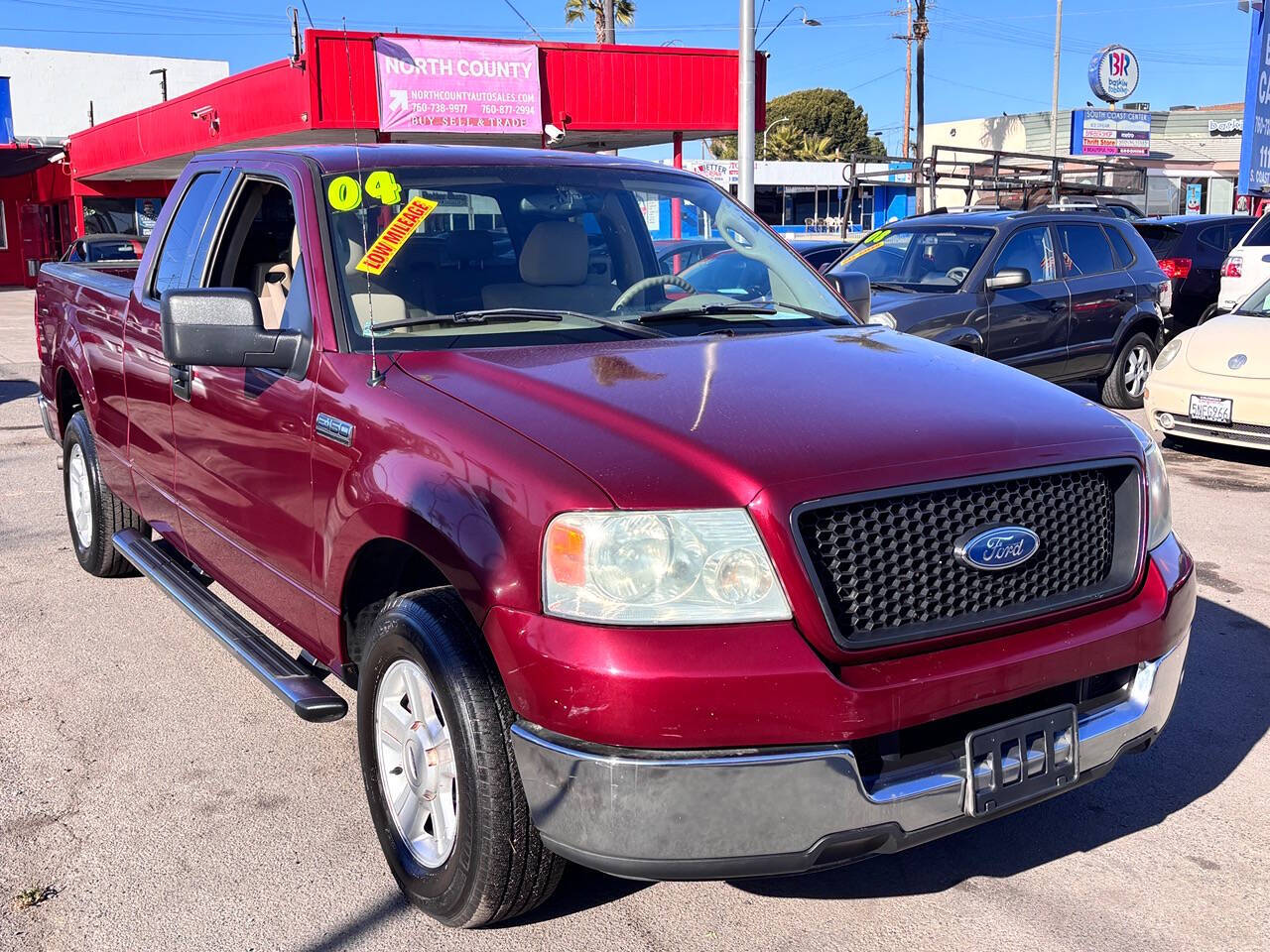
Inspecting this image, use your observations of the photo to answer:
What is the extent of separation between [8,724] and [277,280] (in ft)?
6.01

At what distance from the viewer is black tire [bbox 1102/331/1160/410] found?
11258 millimetres

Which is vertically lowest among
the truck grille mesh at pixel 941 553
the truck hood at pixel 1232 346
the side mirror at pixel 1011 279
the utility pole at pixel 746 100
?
the truck hood at pixel 1232 346

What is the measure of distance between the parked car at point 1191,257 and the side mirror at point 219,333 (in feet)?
44.8

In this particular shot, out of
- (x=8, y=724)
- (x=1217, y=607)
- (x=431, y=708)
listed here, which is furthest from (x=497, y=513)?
(x=1217, y=607)

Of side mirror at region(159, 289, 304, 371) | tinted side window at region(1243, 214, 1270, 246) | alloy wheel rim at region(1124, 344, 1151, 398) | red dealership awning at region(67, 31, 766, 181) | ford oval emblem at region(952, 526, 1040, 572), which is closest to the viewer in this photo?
ford oval emblem at region(952, 526, 1040, 572)

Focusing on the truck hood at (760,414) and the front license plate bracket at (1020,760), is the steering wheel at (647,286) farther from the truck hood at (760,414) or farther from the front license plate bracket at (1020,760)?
the front license plate bracket at (1020,760)

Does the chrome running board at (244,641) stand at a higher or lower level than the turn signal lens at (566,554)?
lower

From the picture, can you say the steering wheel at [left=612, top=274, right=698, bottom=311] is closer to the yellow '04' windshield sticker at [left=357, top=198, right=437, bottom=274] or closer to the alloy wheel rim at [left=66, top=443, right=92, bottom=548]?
the yellow '04' windshield sticker at [left=357, top=198, right=437, bottom=274]

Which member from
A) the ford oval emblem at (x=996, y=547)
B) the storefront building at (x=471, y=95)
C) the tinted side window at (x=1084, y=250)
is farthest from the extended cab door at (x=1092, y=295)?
the storefront building at (x=471, y=95)

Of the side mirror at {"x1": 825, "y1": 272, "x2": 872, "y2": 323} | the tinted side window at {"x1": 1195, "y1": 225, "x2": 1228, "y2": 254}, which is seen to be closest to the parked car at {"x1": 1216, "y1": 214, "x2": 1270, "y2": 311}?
the tinted side window at {"x1": 1195, "y1": 225, "x2": 1228, "y2": 254}

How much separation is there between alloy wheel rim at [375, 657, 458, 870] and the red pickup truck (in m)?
0.01

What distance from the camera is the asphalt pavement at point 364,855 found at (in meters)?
3.03

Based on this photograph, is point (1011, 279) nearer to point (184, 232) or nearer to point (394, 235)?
point (184, 232)

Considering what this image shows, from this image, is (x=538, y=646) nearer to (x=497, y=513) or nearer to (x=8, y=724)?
(x=497, y=513)
